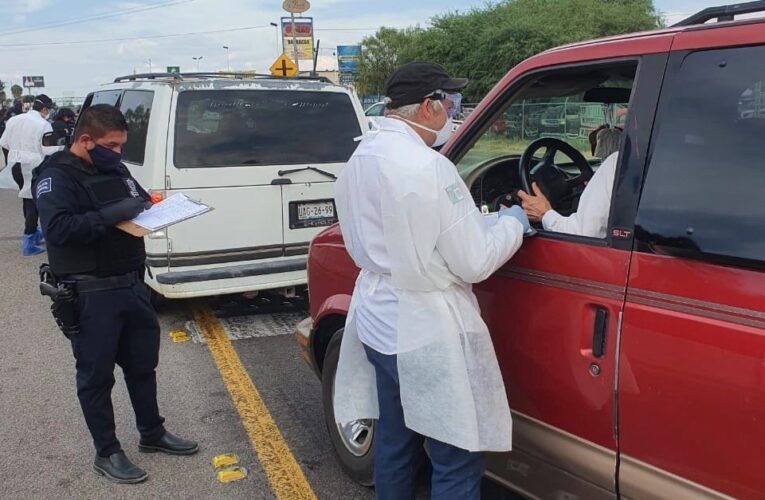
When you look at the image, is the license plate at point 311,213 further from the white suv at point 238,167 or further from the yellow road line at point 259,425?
the yellow road line at point 259,425

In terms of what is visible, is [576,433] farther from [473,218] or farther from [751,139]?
[751,139]

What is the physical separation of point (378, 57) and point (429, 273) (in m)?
60.5

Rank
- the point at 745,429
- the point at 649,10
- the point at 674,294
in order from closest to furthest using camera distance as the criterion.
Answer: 1. the point at 745,429
2. the point at 674,294
3. the point at 649,10

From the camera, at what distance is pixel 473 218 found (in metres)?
2.19

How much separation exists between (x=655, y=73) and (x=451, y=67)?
45.8 metres

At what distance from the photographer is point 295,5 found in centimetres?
2045

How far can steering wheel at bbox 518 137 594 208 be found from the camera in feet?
10.9

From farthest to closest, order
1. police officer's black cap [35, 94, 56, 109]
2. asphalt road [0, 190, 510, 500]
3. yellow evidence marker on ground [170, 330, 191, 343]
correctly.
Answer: police officer's black cap [35, 94, 56, 109], yellow evidence marker on ground [170, 330, 191, 343], asphalt road [0, 190, 510, 500]

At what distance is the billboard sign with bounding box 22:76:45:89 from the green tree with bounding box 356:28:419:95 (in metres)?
37.3

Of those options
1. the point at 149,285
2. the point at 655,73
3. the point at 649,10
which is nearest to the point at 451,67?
the point at 649,10

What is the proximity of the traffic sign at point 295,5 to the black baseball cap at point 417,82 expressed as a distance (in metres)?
19.4

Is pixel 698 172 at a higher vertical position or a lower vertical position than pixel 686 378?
higher

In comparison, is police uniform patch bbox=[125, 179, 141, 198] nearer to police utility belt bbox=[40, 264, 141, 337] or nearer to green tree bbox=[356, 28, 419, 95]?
police utility belt bbox=[40, 264, 141, 337]

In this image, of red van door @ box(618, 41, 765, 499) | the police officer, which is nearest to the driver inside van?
red van door @ box(618, 41, 765, 499)
